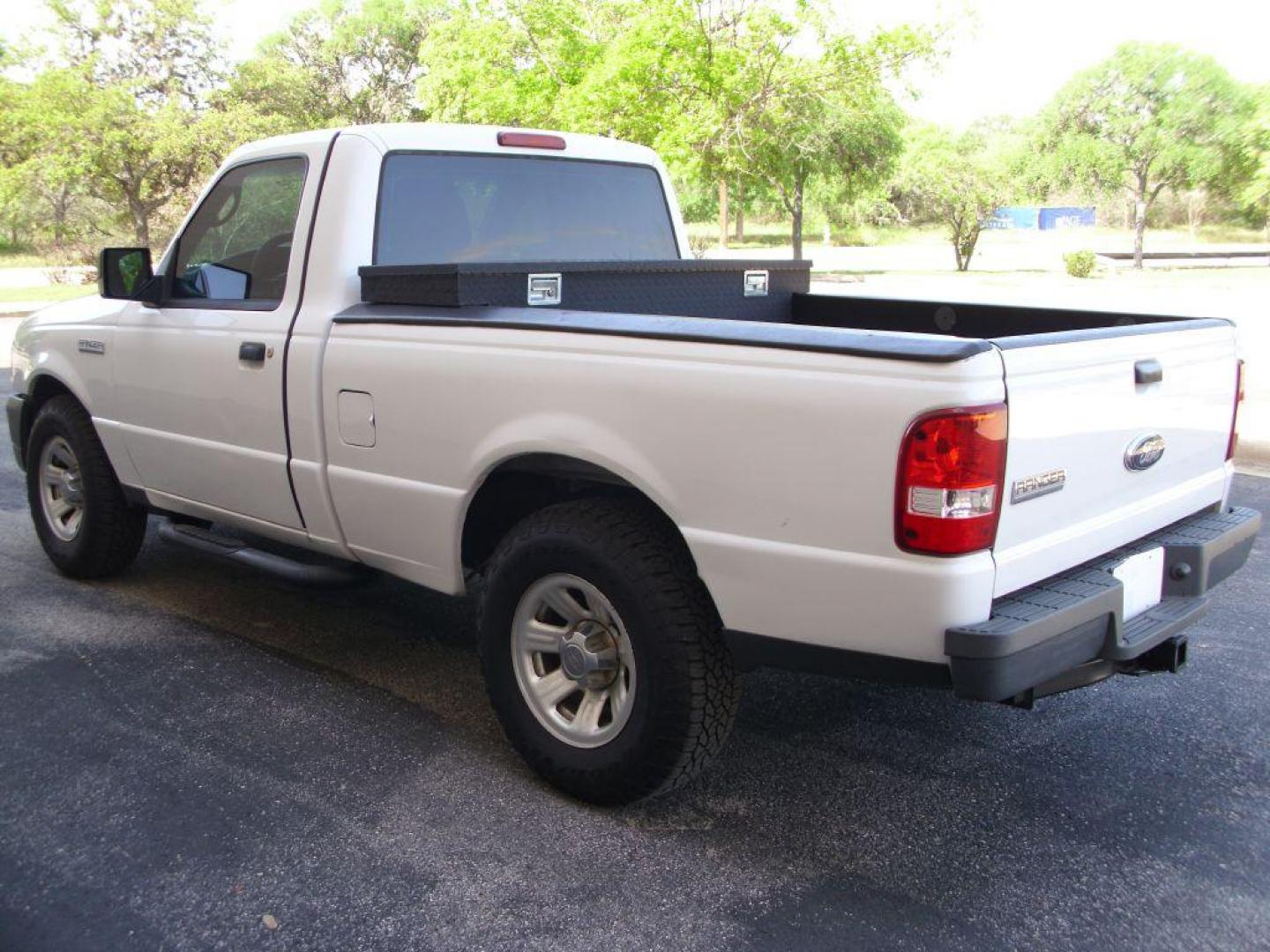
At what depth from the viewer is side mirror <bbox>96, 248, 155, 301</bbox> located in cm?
468

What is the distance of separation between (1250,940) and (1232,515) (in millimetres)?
1412

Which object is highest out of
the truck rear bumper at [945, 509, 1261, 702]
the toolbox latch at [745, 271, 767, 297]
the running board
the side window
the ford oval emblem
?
the side window

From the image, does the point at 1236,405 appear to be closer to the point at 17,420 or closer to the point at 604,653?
the point at 604,653

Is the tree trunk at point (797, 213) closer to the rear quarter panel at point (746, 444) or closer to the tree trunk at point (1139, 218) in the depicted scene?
the tree trunk at point (1139, 218)

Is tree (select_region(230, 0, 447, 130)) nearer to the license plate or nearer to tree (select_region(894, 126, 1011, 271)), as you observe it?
tree (select_region(894, 126, 1011, 271))

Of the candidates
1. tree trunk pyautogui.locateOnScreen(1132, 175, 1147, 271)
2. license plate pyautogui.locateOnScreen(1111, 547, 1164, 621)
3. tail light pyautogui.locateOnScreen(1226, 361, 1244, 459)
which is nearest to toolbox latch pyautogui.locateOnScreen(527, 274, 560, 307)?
license plate pyautogui.locateOnScreen(1111, 547, 1164, 621)

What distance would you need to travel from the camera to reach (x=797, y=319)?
4871 mm

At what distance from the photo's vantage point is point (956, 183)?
4184cm

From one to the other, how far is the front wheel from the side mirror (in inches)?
93.0

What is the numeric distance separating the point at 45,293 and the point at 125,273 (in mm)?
25616

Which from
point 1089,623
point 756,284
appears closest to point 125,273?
point 756,284

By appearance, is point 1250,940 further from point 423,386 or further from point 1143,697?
point 423,386

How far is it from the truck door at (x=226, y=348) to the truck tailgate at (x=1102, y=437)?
252 centimetres

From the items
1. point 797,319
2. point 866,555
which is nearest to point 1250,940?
point 866,555
